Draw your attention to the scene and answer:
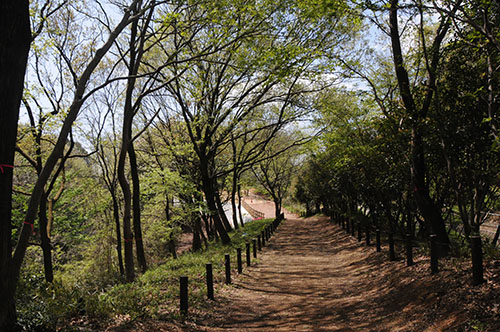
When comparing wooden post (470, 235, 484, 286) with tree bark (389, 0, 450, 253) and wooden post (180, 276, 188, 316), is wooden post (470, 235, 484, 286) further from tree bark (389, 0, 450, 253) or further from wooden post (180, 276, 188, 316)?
wooden post (180, 276, 188, 316)

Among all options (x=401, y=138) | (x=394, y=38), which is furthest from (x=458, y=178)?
(x=394, y=38)

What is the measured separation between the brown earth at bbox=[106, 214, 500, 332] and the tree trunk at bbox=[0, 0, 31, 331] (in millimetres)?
1959

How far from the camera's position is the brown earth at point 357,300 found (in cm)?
505

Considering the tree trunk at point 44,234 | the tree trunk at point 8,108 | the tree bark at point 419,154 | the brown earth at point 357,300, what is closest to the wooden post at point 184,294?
the brown earth at point 357,300

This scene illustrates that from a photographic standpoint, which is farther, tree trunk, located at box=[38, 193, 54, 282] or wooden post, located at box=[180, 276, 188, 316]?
tree trunk, located at box=[38, 193, 54, 282]

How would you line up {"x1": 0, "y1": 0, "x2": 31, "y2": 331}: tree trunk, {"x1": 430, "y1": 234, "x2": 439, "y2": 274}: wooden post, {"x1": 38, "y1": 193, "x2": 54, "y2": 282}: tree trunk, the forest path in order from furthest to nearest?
{"x1": 38, "y1": 193, "x2": 54, "y2": 282}: tree trunk < {"x1": 430, "y1": 234, "x2": 439, "y2": 274}: wooden post < the forest path < {"x1": 0, "y1": 0, "x2": 31, "y2": 331}: tree trunk

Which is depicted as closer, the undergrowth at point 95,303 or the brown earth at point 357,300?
the undergrowth at point 95,303

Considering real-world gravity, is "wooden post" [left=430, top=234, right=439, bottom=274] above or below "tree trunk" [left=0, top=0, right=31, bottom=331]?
below

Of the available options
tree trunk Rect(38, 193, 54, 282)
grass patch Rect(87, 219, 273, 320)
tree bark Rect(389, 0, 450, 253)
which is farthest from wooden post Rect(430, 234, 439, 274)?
tree trunk Rect(38, 193, 54, 282)

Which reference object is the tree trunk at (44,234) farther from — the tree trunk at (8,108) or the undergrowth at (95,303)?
the tree trunk at (8,108)

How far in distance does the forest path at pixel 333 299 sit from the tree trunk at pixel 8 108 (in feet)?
9.86

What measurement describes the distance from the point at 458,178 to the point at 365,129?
541 centimetres

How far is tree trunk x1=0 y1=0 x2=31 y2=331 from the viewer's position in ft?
13.6

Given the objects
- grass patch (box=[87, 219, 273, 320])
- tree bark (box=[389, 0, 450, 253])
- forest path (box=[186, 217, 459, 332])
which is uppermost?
tree bark (box=[389, 0, 450, 253])
